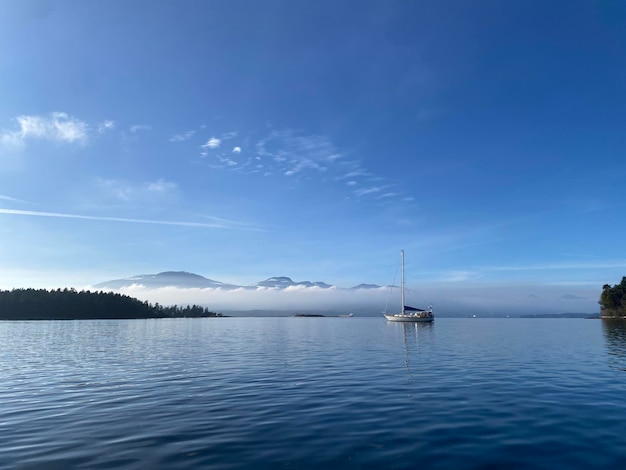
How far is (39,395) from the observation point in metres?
29.3

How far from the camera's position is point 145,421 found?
21688 mm

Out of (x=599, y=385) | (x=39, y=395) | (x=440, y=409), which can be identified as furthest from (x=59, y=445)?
(x=599, y=385)

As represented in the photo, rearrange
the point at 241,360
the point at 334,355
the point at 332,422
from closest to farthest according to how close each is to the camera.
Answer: the point at 332,422 < the point at 241,360 < the point at 334,355

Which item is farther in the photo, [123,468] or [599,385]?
[599,385]

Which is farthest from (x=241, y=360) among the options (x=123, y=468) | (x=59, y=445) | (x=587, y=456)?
(x=587, y=456)

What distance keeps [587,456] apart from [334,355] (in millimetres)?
41355

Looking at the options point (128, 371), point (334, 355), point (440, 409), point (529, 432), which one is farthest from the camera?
point (334, 355)

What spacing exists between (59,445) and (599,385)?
38.0m

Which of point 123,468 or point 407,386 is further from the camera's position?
point 407,386

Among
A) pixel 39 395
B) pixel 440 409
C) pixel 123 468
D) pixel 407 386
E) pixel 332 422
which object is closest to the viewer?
pixel 123 468

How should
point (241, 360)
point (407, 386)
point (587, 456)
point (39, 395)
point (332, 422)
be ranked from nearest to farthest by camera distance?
point (587, 456), point (332, 422), point (39, 395), point (407, 386), point (241, 360)

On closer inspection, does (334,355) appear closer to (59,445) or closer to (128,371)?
(128,371)

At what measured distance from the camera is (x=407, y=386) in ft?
105

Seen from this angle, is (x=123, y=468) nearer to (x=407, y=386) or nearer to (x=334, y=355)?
(x=407, y=386)
